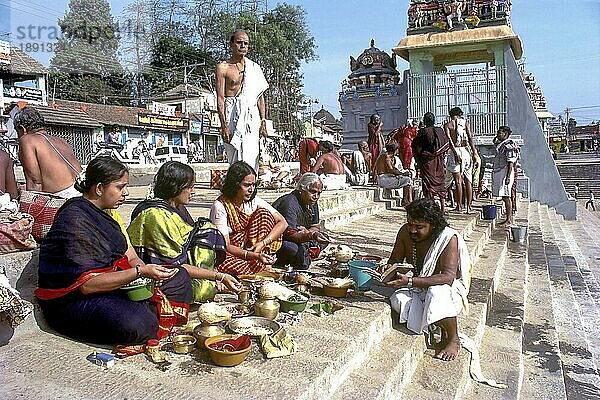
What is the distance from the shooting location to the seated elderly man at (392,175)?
358 inches

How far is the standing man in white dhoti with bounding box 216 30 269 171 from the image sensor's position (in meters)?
5.25

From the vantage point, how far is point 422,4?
15922mm

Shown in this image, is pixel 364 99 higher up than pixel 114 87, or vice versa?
pixel 114 87

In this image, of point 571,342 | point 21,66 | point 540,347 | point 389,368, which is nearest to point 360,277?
point 389,368

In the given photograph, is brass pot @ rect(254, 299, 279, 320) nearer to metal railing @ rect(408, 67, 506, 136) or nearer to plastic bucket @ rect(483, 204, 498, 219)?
plastic bucket @ rect(483, 204, 498, 219)

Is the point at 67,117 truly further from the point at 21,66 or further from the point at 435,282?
the point at 435,282

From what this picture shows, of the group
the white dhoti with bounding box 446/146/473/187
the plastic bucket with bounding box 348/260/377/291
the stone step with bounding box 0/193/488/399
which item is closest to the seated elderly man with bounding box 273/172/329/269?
the plastic bucket with bounding box 348/260/377/291

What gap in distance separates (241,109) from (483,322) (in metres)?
3.12

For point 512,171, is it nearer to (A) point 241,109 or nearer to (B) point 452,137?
(B) point 452,137

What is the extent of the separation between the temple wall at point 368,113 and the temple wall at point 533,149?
3140 mm

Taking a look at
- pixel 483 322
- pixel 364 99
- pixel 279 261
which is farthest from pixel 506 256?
pixel 364 99

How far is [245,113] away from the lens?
5.30 m

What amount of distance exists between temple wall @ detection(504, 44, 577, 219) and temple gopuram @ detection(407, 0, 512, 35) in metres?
1.42

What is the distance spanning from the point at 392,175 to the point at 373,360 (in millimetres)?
6754
